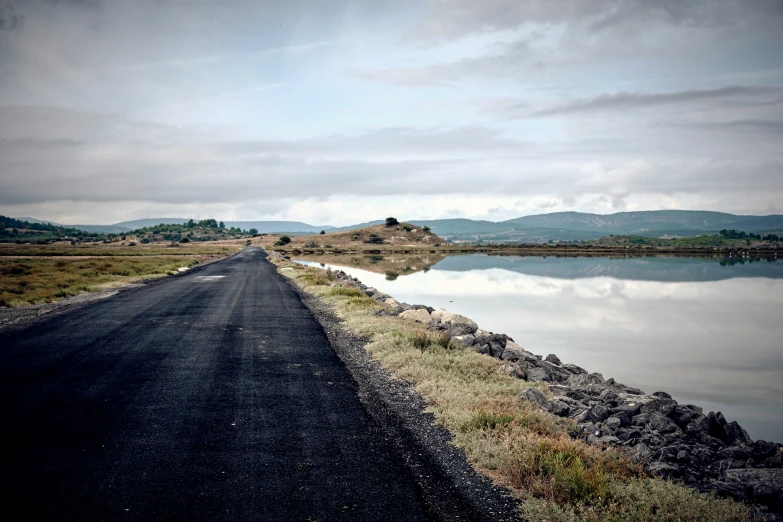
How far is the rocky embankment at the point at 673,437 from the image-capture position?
5941 mm

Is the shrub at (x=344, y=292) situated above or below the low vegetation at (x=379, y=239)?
below

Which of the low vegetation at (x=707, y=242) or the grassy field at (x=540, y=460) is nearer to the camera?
the grassy field at (x=540, y=460)

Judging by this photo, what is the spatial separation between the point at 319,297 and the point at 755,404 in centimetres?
1942

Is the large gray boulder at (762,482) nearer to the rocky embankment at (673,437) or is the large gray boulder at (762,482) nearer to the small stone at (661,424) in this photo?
the rocky embankment at (673,437)

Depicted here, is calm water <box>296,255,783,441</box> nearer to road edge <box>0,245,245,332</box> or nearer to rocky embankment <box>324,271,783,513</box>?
rocky embankment <box>324,271,783,513</box>

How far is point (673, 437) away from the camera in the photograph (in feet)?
25.6

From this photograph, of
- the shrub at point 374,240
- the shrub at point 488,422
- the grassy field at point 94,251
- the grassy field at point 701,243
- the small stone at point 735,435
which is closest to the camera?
the shrub at point 488,422

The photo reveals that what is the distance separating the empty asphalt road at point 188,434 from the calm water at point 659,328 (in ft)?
28.7

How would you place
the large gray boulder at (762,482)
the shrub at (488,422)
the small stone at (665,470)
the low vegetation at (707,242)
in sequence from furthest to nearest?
1. the low vegetation at (707,242)
2. the shrub at (488,422)
3. the small stone at (665,470)
4. the large gray boulder at (762,482)

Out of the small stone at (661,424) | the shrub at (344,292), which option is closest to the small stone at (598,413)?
the small stone at (661,424)

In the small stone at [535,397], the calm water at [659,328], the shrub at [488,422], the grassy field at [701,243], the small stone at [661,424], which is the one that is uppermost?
the grassy field at [701,243]

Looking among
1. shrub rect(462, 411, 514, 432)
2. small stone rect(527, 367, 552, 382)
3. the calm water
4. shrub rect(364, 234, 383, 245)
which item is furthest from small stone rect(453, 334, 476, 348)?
shrub rect(364, 234, 383, 245)

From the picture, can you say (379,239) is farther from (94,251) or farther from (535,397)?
Result: (535,397)

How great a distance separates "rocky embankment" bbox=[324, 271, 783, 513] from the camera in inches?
234
